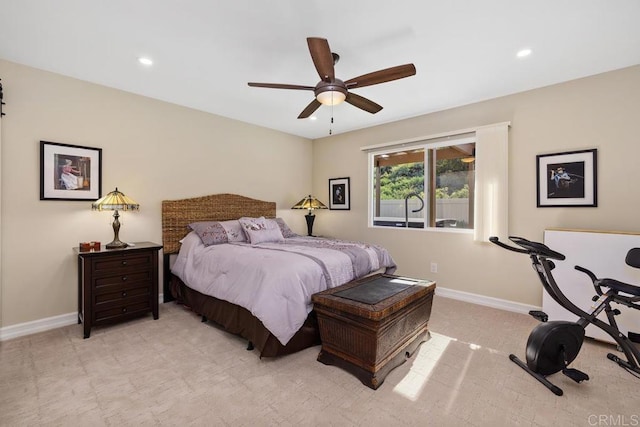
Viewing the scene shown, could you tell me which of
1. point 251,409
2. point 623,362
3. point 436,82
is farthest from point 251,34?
point 623,362

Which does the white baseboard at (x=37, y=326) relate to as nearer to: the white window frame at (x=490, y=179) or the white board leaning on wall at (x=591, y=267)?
the white window frame at (x=490, y=179)

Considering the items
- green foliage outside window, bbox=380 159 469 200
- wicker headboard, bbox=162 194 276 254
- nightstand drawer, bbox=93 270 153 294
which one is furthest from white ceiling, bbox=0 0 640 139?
nightstand drawer, bbox=93 270 153 294

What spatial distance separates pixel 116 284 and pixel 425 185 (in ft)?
13.2

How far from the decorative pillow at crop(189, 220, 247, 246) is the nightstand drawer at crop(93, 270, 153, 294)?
68 centimetres

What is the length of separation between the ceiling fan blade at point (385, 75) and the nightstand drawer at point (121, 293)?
9.51ft

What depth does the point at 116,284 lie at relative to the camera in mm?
2879

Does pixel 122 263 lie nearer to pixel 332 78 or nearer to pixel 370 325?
pixel 370 325

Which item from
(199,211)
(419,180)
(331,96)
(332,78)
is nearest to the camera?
(332,78)

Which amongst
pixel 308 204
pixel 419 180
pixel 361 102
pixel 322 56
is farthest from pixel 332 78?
pixel 308 204

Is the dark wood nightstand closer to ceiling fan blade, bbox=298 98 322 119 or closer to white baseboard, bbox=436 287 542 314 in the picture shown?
ceiling fan blade, bbox=298 98 322 119

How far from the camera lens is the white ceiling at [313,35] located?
2.00m

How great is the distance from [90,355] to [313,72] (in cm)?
321

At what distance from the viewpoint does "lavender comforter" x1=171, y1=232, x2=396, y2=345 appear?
221 centimetres

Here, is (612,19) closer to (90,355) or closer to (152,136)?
(152,136)
